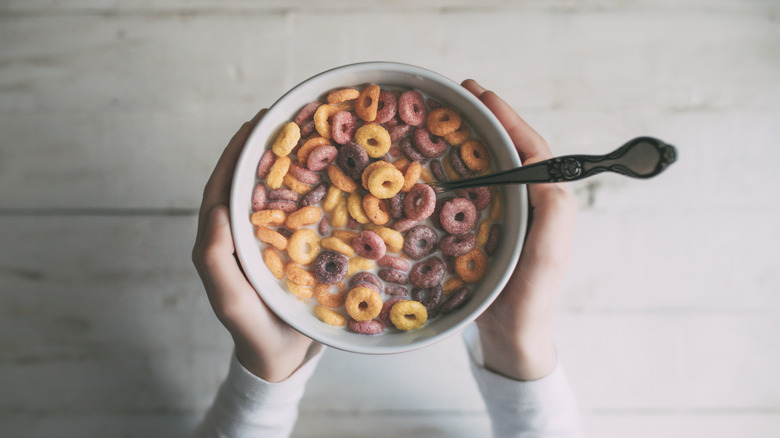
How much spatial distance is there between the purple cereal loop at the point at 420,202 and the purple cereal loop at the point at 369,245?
0.16ft

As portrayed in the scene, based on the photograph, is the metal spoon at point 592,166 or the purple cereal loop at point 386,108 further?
the purple cereal loop at point 386,108

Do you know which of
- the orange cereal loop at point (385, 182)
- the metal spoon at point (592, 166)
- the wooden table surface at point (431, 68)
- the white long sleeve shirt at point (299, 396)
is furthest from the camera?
the wooden table surface at point (431, 68)

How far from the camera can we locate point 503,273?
0.57m

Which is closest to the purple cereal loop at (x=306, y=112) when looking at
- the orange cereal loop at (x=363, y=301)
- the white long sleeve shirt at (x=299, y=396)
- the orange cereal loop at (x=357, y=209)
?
the orange cereal loop at (x=357, y=209)

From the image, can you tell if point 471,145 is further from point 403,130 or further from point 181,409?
point 181,409

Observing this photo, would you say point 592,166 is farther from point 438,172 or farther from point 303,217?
point 303,217

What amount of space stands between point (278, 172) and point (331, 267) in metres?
0.13

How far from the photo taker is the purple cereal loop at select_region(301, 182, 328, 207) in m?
0.62

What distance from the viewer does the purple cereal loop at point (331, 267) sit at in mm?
614

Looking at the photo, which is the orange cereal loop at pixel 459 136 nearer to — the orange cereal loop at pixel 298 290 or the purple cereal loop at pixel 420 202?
the purple cereal loop at pixel 420 202

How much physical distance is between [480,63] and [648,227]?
41 centimetres

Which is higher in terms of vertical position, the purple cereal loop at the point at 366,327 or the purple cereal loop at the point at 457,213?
the purple cereal loop at the point at 457,213

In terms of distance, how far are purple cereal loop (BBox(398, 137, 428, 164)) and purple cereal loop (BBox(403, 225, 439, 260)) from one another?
0.08 m

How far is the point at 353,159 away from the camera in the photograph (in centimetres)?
61
